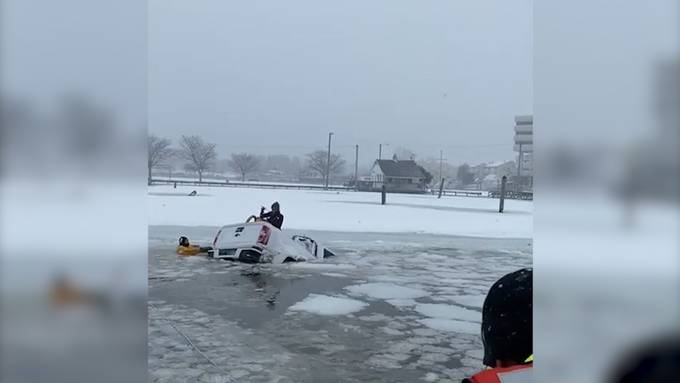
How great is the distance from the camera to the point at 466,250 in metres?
10.9

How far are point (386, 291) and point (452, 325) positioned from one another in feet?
5.03

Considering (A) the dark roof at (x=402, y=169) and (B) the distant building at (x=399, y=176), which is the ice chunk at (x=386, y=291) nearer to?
(B) the distant building at (x=399, y=176)

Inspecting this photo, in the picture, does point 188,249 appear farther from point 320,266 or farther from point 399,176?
point 399,176

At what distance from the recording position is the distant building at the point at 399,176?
1925 inches

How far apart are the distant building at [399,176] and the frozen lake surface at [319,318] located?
129 feet

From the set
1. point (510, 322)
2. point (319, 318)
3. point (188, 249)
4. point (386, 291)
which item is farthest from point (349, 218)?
point (510, 322)

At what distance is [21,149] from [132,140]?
19 cm

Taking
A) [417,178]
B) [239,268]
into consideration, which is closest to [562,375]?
[239,268]

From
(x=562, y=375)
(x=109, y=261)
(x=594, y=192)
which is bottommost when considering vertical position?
(x=562, y=375)

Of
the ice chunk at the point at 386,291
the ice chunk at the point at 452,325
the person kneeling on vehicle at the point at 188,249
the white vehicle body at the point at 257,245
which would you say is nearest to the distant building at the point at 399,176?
the person kneeling on vehicle at the point at 188,249

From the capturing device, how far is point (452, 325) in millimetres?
5215

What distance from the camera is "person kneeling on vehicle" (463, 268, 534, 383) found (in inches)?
54.0

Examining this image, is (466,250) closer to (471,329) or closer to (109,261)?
(471,329)

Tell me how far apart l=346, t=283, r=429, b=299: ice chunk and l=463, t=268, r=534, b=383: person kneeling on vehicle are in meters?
4.96
